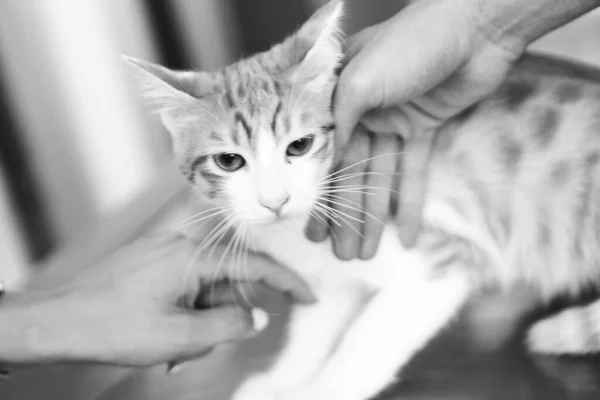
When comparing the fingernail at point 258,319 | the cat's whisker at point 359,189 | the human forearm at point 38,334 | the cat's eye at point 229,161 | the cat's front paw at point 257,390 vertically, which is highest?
the cat's eye at point 229,161

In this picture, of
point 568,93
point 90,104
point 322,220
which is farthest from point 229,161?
point 90,104

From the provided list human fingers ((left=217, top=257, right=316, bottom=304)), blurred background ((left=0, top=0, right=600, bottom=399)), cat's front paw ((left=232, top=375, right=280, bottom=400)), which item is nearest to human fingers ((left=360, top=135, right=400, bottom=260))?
human fingers ((left=217, top=257, right=316, bottom=304))

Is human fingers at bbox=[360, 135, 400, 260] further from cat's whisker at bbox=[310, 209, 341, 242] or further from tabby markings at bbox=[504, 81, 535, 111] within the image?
tabby markings at bbox=[504, 81, 535, 111]

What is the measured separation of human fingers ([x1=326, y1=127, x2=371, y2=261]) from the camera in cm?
78

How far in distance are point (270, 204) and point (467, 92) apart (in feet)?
Result: 1.04

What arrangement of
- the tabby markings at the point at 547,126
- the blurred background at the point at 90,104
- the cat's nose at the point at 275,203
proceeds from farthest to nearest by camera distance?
the blurred background at the point at 90,104 → the tabby markings at the point at 547,126 → the cat's nose at the point at 275,203

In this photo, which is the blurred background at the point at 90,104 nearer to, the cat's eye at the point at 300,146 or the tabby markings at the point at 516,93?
the tabby markings at the point at 516,93

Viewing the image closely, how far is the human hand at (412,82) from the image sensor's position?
28.1 inches

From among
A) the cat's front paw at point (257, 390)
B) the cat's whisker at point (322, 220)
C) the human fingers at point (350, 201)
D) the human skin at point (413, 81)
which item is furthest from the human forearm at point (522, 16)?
the cat's front paw at point (257, 390)

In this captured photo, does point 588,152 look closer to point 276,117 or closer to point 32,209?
point 276,117

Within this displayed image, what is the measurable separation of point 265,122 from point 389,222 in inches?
8.7

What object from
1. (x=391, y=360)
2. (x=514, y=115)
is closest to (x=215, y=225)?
(x=391, y=360)

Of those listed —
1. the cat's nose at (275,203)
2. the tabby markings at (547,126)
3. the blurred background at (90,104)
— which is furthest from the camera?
the blurred background at (90,104)

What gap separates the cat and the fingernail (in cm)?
5
